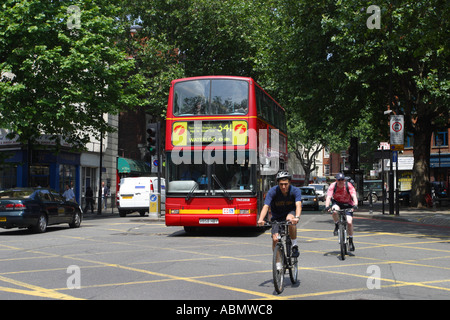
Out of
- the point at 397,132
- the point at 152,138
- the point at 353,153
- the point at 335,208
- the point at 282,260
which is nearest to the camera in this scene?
the point at 282,260

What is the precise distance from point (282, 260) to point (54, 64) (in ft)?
61.8

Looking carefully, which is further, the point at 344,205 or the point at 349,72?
the point at 349,72

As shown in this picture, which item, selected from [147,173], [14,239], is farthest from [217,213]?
[147,173]

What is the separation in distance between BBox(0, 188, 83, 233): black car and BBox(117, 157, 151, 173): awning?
881 inches

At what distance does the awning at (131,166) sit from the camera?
140 ft

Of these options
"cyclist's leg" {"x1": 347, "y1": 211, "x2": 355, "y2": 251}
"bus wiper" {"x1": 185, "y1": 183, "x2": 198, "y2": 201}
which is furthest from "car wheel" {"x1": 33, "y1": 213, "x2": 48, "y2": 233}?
"cyclist's leg" {"x1": 347, "y1": 211, "x2": 355, "y2": 251}

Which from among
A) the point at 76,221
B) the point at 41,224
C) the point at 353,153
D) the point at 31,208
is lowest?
the point at 76,221

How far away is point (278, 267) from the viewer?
7.38 meters

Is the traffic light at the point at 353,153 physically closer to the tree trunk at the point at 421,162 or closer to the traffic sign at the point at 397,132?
the tree trunk at the point at 421,162

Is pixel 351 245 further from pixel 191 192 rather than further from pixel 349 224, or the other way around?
pixel 191 192

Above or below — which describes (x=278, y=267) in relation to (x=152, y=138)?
below

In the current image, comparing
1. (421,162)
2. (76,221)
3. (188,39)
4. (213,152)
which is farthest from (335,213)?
(188,39)
